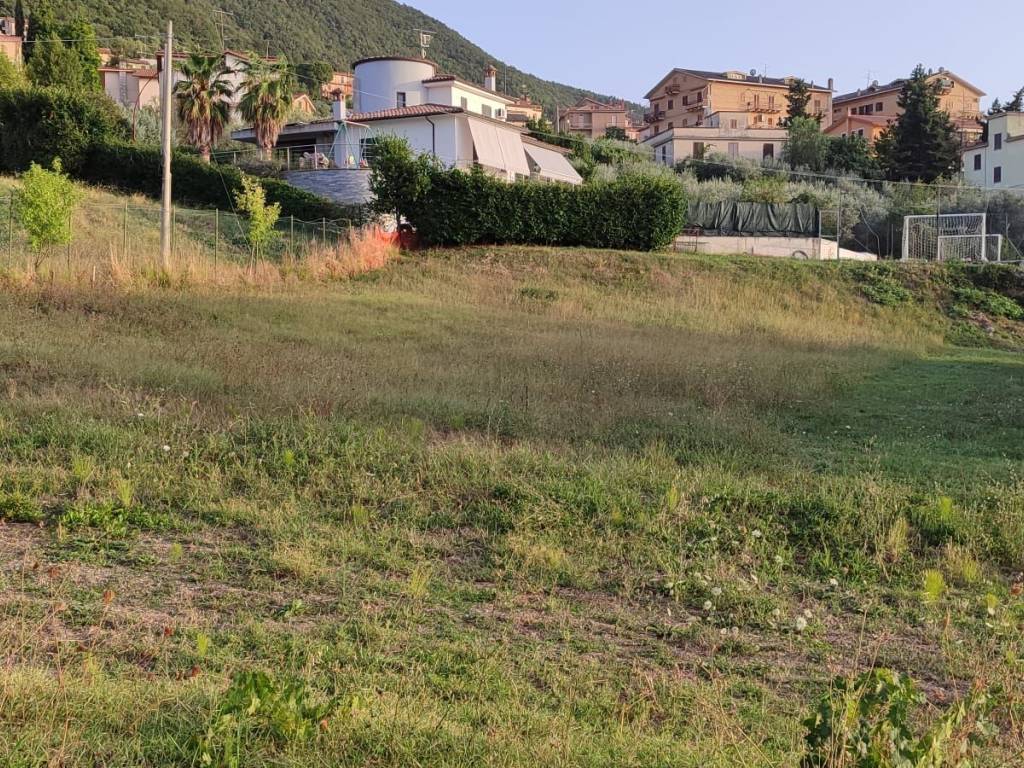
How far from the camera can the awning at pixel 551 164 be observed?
4725 cm

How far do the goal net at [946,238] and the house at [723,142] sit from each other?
34083 millimetres

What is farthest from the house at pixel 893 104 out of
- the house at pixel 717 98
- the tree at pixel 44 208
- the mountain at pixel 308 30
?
the tree at pixel 44 208

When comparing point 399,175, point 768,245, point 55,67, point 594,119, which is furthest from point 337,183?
point 594,119

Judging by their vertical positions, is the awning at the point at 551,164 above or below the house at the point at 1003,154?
below

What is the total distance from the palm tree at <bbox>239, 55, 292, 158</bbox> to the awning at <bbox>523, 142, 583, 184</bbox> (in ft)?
40.7

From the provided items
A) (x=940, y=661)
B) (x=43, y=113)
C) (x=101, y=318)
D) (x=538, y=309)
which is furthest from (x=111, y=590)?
(x=43, y=113)

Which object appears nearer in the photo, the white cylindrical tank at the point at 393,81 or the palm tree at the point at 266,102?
the palm tree at the point at 266,102

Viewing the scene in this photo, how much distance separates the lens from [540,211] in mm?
32406

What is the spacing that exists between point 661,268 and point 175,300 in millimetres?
16566

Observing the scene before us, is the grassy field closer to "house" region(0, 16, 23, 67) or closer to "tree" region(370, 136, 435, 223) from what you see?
"tree" region(370, 136, 435, 223)

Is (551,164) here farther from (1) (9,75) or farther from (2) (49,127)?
(1) (9,75)

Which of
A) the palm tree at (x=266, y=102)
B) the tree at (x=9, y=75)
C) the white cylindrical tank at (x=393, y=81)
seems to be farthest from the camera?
the white cylindrical tank at (x=393, y=81)

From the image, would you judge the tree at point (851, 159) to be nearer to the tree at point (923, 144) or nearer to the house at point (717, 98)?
the tree at point (923, 144)

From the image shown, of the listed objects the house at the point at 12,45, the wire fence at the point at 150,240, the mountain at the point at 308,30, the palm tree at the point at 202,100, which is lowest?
the wire fence at the point at 150,240
